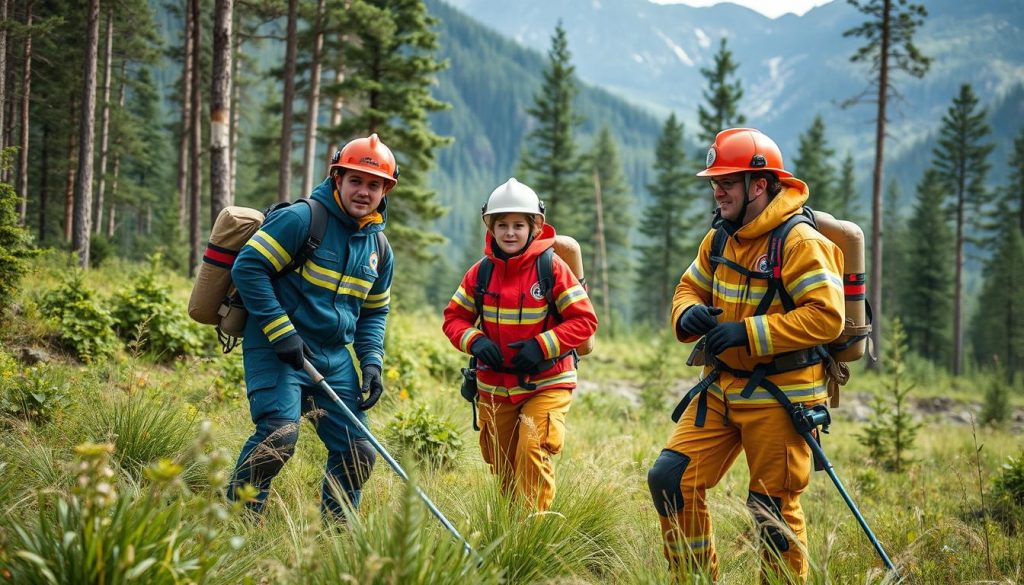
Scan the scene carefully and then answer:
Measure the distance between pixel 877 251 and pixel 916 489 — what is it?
17082mm

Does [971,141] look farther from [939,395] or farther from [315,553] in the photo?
[315,553]

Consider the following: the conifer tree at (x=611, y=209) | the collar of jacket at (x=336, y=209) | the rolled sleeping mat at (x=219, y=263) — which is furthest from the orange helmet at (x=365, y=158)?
the conifer tree at (x=611, y=209)

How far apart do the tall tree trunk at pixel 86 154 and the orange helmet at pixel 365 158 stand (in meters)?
14.2

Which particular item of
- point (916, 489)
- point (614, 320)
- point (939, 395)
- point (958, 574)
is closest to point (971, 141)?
point (939, 395)

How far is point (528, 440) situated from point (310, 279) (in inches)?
64.4

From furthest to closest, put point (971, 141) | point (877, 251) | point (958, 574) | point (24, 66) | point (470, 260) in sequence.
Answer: point (470, 260)
point (971, 141)
point (877, 251)
point (24, 66)
point (958, 574)

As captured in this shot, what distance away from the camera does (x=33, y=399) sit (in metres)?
4.58

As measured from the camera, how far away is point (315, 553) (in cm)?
192

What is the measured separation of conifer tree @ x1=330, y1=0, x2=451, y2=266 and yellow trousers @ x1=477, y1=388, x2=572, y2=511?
12.4m

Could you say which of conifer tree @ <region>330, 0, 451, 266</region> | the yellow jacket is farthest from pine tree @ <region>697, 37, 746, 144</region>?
the yellow jacket

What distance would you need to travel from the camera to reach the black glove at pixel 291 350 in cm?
354

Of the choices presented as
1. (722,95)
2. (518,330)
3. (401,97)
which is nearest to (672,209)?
(722,95)

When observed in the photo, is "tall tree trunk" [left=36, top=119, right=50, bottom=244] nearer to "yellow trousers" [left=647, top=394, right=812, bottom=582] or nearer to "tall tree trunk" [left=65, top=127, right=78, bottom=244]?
"tall tree trunk" [left=65, top=127, right=78, bottom=244]

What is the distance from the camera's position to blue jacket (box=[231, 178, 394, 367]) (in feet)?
11.9
